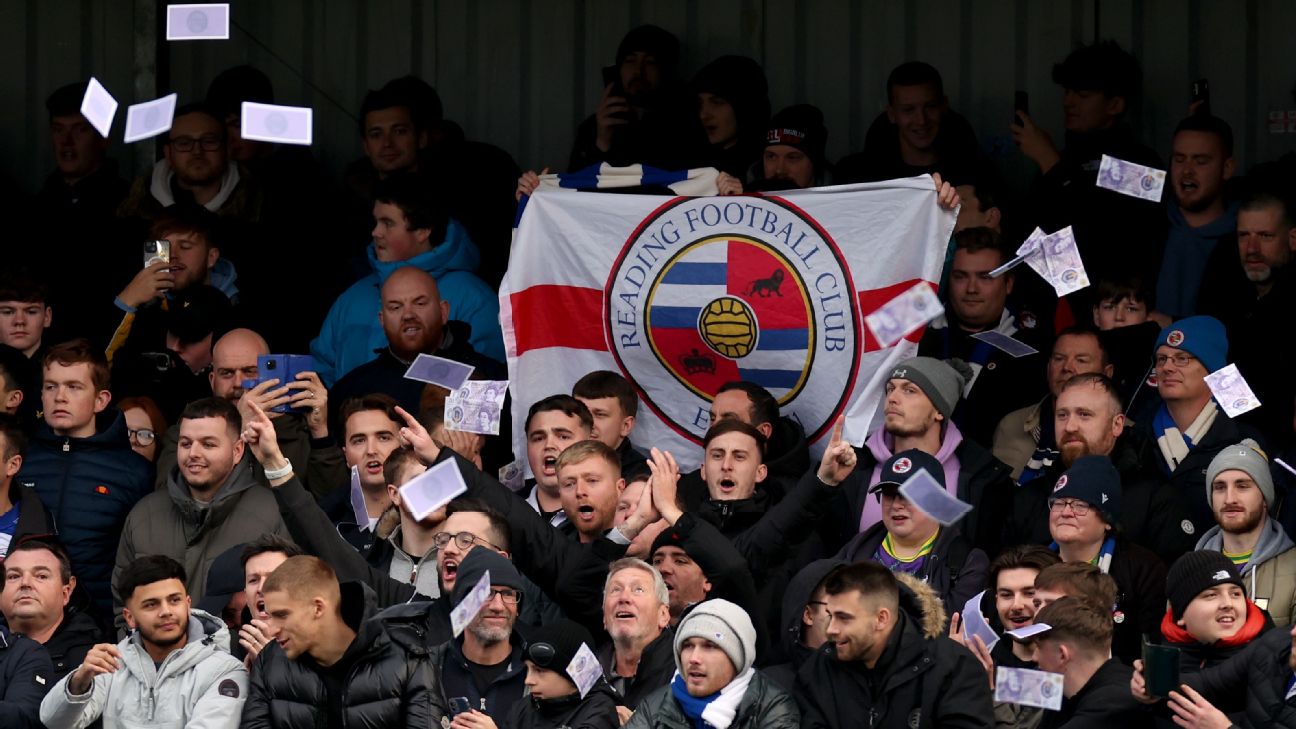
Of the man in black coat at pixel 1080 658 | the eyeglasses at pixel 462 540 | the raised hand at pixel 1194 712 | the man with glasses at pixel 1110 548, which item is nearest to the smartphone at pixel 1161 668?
the raised hand at pixel 1194 712

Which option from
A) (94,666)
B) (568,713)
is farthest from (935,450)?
(94,666)

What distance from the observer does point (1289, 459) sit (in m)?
10.6

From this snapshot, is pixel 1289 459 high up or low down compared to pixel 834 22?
down

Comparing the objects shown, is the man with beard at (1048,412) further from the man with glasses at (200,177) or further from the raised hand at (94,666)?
the man with glasses at (200,177)

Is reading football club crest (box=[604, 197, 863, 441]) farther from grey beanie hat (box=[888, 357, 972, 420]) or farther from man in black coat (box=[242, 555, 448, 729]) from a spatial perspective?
man in black coat (box=[242, 555, 448, 729])

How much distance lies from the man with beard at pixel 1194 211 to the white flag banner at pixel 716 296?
48.2 inches

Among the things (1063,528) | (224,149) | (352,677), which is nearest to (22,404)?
(224,149)

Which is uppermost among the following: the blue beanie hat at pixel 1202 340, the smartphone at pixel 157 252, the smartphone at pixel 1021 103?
the smartphone at pixel 1021 103

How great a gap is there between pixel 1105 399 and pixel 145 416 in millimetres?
4644

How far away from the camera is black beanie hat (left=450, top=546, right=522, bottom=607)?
947 cm

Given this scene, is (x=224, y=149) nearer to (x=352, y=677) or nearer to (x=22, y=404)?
(x=22, y=404)

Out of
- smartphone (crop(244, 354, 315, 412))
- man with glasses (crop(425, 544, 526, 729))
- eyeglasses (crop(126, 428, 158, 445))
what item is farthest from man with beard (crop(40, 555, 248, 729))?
eyeglasses (crop(126, 428, 158, 445))

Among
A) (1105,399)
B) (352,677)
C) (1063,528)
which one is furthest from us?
(1105,399)

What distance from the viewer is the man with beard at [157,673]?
9.47 metres
